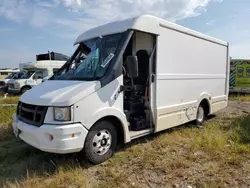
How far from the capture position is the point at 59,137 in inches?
145

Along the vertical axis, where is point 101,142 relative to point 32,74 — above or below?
below

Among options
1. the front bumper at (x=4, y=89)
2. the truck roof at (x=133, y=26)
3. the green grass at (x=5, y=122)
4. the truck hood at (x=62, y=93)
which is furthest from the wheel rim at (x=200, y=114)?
the front bumper at (x=4, y=89)

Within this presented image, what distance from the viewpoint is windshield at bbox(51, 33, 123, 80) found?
4.51 meters

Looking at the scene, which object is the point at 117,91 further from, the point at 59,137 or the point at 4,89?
the point at 4,89

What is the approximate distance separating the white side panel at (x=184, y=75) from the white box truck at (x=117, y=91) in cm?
2

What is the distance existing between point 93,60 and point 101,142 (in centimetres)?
161

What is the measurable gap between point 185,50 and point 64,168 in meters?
4.01

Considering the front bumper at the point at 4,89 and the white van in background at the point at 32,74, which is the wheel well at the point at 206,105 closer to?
the white van in background at the point at 32,74

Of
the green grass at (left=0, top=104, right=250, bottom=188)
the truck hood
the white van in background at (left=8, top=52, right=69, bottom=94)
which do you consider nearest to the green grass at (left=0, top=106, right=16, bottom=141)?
the green grass at (left=0, top=104, right=250, bottom=188)

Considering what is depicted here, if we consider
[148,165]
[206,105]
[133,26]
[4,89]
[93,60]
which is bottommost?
[148,165]

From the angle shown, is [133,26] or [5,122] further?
[5,122]

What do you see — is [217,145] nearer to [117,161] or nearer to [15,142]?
[117,161]

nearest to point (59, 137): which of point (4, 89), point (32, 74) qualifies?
point (32, 74)

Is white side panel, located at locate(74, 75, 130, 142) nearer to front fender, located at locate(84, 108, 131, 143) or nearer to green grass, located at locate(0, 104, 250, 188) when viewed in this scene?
front fender, located at locate(84, 108, 131, 143)
